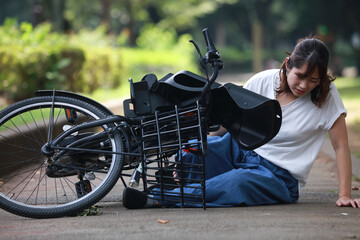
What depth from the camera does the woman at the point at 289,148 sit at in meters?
3.71

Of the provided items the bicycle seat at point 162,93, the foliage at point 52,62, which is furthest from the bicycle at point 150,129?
the foliage at point 52,62


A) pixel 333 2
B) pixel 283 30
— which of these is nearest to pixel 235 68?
pixel 283 30

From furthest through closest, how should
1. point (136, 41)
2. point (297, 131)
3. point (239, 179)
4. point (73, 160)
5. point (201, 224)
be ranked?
point (136, 41) < point (297, 131) < point (239, 179) < point (73, 160) < point (201, 224)

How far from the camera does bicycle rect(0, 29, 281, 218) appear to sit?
3512 mm

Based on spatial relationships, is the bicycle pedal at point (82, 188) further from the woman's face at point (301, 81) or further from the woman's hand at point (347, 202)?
the woman's hand at point (347, 202)

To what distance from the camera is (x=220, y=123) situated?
3.73 meters

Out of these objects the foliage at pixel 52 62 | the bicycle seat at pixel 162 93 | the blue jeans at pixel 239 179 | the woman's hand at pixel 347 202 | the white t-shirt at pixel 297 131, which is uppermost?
Answer: the foliage at pixel 52 62

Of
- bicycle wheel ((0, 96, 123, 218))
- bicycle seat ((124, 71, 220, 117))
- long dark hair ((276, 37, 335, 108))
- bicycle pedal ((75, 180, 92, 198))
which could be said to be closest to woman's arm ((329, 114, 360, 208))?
long dark hair ((276, 37, 335, 108))

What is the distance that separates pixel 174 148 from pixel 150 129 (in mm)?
195

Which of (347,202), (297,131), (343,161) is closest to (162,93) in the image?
(297,131)

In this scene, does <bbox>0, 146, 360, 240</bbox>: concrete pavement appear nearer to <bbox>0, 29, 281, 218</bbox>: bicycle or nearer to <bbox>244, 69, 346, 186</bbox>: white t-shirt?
<bbox>0, 29, 281, 218</bbox>: bicycle

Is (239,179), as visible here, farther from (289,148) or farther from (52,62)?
(52,62)

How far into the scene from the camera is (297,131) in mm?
4000

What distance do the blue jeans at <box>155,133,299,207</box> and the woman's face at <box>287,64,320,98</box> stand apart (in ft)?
1.88
